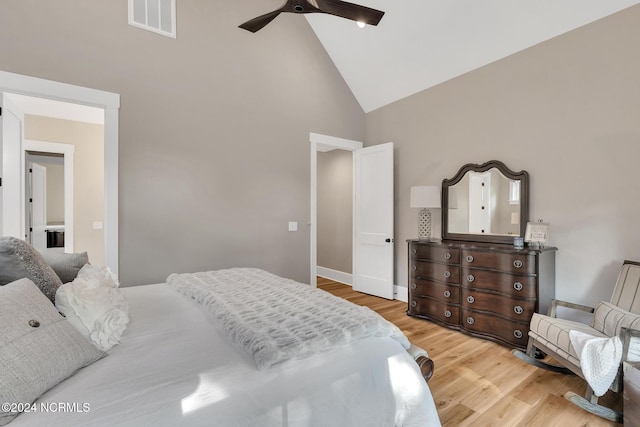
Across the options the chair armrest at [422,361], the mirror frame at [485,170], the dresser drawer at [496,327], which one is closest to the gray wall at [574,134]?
the mirror frame at [485,170]

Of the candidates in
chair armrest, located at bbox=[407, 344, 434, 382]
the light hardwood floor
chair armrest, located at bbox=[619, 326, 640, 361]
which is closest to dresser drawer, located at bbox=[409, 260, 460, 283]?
the light hardwood floor

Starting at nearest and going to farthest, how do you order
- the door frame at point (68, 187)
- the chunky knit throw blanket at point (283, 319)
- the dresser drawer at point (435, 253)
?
the chunky knit throw blanket at point (283, 319)
the dresser drawer at point (435, 253)
the door frame at point (68, 187)

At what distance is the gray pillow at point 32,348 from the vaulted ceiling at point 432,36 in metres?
Answer: 3.77

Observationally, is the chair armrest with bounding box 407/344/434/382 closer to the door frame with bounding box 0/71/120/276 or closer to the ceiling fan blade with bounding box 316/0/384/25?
the ceiling fan blade with bounding box 316/0/384/25

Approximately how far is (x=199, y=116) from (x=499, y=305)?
11.6ft

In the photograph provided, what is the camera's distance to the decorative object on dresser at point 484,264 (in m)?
2.65

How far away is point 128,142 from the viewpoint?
112 inches

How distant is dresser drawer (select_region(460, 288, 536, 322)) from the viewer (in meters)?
2.61

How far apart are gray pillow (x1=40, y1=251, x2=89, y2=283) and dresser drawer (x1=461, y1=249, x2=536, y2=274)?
3.12 m

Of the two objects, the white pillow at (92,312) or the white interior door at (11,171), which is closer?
the white pillow at (92,312)

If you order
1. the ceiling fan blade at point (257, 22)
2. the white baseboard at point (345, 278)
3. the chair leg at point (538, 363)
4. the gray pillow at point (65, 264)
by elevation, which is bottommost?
the chair leg at point (538, 363)

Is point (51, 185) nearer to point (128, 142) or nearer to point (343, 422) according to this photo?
point (128, 142)

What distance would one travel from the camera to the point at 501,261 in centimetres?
278

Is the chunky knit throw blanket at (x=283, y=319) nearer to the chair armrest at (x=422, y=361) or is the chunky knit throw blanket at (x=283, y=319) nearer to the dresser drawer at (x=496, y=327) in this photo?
the chair armrest at (x=422, y=361)
